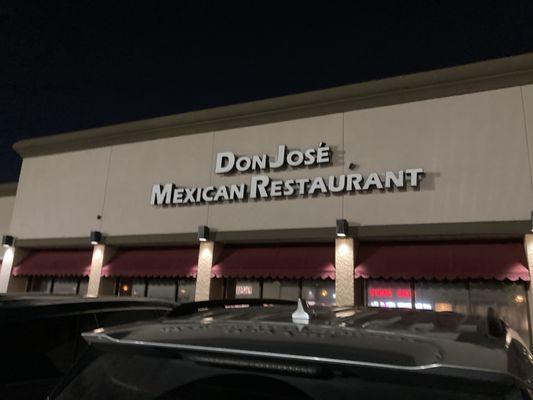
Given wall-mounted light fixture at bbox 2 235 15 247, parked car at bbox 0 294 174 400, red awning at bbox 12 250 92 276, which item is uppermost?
wall-mounted light fixture at bbox 2 235 15 247

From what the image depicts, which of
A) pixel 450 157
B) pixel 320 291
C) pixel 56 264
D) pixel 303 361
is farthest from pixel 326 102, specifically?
pixel 303 361

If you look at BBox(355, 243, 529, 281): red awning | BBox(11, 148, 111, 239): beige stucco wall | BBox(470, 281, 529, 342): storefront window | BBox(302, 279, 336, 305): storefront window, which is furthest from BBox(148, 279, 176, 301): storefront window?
BBox(470, 281, 529, 342): storefront window

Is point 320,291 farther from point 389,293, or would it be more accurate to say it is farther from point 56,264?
point 56,264

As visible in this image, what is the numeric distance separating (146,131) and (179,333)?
49.1 feet

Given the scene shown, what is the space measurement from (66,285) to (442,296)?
13.0 m

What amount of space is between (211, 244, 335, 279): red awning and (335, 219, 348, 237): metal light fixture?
32.7 inches

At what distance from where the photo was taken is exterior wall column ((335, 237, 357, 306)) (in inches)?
472

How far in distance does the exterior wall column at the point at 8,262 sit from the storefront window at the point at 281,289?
10.0 m

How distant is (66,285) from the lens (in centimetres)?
1747

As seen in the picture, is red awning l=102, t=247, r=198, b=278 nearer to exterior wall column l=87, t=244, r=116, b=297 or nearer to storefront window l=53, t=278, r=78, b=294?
exterior wall column l=87, t=244, r=116, b=297

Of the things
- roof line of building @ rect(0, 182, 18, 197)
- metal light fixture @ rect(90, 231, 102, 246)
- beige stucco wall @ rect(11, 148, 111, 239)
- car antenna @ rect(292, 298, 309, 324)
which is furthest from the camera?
roof line of building @ rect(0, 182, 18, 197)

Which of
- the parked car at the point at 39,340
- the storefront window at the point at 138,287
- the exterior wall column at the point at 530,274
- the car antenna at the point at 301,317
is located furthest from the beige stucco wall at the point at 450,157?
the car antenna at the point at 301,317

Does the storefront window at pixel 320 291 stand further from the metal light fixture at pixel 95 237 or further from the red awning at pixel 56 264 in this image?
the red awning at pixel 56 264

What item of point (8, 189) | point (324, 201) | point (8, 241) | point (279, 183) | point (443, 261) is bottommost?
point (443, 261)
